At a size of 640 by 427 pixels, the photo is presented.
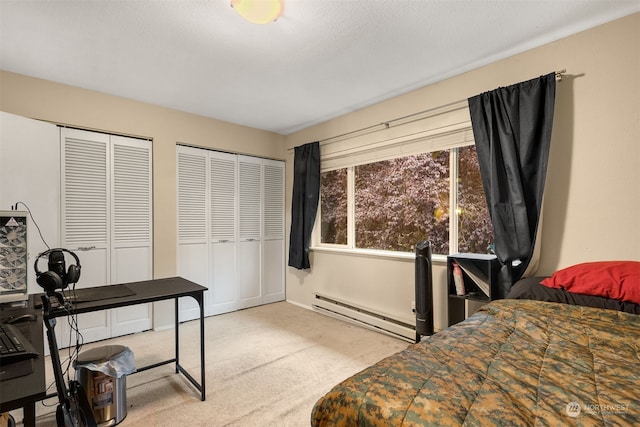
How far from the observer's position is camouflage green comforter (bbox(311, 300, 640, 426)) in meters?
0.82

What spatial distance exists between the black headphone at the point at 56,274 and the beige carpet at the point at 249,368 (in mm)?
941

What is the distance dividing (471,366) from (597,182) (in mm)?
1784

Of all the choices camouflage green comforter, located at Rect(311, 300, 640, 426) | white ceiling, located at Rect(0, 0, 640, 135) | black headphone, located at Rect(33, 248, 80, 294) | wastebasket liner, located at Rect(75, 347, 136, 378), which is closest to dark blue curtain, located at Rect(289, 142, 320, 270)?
white ceiling, located at Rect(0, 0, 640, 135)

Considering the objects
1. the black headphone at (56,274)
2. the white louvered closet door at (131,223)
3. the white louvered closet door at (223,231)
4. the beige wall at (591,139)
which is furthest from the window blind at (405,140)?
the black headphone at (56,274)

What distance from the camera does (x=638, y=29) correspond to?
187cm

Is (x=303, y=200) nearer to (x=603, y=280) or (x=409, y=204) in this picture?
(x=409, y=204)

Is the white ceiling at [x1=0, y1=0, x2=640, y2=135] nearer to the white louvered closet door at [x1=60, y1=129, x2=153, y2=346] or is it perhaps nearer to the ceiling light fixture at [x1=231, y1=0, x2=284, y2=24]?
the ceiling light fixture at [x1=231, y1=0, x2=284, y2=24]

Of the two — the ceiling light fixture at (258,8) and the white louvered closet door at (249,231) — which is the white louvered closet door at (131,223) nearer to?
the white louvered closet door at (249,231)

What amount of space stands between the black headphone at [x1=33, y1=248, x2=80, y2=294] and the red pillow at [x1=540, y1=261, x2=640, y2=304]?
284 centimetres

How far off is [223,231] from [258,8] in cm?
283

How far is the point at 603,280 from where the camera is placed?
174 cm

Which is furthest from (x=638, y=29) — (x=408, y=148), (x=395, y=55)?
(x=408, y=148)

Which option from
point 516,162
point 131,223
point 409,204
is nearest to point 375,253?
point 409,204

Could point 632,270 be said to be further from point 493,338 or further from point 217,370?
point 217,370
